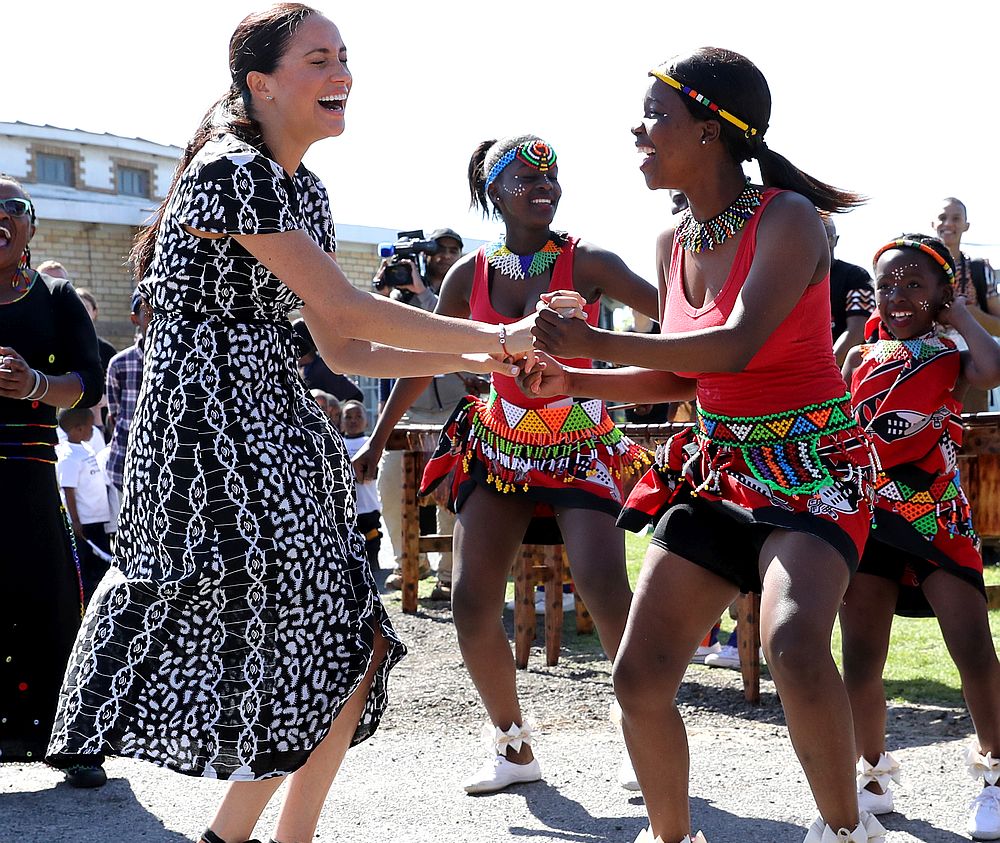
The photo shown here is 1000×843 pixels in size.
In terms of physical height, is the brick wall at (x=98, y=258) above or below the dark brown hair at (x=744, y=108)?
above

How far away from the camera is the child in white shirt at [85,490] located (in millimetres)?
7488

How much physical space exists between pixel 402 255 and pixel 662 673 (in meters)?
6.29

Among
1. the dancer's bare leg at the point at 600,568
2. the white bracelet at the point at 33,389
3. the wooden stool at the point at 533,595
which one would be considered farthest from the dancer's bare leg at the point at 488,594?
the wooden stool at the point at 533,595

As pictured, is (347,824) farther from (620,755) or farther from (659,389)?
(659,389)

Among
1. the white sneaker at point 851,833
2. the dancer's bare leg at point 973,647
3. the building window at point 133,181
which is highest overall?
the building window at point 133,181

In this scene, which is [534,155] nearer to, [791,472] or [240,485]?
[791,472]

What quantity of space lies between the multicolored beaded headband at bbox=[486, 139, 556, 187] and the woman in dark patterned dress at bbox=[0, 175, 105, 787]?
1.74m

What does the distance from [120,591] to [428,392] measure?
593 cm

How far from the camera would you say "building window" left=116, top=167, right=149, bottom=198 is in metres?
32.8

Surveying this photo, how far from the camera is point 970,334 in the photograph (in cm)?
423

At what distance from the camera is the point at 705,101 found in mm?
3301

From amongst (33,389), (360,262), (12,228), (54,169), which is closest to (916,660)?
(33,389)

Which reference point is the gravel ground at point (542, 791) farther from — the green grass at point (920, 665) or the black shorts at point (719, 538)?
the black shorts at point (719, 538)

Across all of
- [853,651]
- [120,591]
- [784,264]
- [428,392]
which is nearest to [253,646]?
[120,591]
